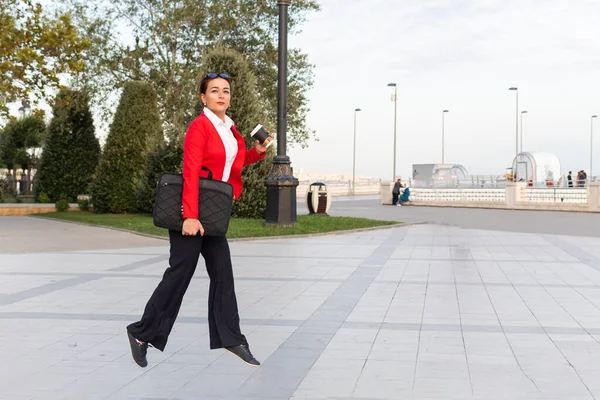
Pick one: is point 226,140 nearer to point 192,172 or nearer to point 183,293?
point 192,172

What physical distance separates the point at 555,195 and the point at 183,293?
35.6 metres

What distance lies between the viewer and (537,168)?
57.8 meters

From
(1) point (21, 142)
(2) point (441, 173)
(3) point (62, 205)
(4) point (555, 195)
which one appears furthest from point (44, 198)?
(2) point (441, 173)

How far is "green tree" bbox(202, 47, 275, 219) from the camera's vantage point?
854 inches

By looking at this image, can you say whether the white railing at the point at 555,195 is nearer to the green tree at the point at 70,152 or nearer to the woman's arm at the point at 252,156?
the green tree at the point at 70,152

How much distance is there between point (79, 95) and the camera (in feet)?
94.5

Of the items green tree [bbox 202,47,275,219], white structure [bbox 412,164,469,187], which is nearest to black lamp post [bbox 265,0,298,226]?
green tree [bbox 202,47,275,219]

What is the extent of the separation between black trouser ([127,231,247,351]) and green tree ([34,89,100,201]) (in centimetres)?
2420

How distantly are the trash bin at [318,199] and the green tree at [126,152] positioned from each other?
5.20m

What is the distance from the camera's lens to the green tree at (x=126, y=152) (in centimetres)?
2470

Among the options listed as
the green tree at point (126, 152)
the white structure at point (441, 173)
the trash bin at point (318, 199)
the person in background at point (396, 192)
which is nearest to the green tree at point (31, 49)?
the green tree at point (126, 152)

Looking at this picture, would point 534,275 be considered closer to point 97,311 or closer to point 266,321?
point 266,321

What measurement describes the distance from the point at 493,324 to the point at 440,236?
11.2 m

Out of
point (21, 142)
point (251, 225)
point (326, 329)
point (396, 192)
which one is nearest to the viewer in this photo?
point (326, 329)
